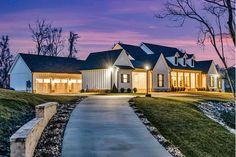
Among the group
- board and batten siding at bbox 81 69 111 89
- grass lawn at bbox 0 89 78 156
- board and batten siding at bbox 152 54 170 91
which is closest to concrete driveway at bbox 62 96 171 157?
grass lawn at bbox 0 89 78 156

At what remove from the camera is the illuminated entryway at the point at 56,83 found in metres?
37.9

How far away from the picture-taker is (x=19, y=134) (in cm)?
769

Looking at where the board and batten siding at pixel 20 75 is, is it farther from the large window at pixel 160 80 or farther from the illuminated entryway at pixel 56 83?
the large window at pixel 160 80

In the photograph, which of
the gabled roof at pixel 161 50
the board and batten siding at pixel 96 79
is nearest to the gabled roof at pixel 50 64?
the board and batten siding at pixel 96 79

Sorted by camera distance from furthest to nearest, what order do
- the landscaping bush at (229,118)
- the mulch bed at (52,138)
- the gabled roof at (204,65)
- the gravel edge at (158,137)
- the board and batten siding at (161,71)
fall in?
the gabled roof at (204,65) → the board and batten siding at (161,71) → the landscaping bush at (229,118) → the gravel edge at (158,137) → the mulch bed at (52,138)

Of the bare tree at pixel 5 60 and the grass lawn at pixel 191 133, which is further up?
the bare tree at pixel 5 60

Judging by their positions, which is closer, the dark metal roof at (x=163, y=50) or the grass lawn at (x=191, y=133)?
the grass lawn at (x=191, y=133)

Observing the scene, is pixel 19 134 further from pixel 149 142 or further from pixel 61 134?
pixel 149 142

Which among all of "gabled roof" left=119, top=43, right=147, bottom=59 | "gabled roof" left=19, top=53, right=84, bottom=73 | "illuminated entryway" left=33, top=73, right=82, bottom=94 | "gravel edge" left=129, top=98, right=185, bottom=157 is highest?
"gabled roof" left=119, top=43, right=147, bottom=59

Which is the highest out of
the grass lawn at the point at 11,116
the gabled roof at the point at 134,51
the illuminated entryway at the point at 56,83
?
the gabled roof at the point at 134,51

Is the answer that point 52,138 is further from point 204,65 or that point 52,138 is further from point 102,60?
point 204,65

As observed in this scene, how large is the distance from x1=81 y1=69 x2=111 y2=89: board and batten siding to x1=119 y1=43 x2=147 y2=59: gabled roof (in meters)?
6.94

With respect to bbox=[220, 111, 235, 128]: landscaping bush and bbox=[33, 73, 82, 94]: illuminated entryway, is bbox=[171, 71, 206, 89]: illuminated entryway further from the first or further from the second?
bbox=[220, 111, 235, 128]: landscaping bush

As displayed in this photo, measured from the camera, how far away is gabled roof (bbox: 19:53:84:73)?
126 ft
